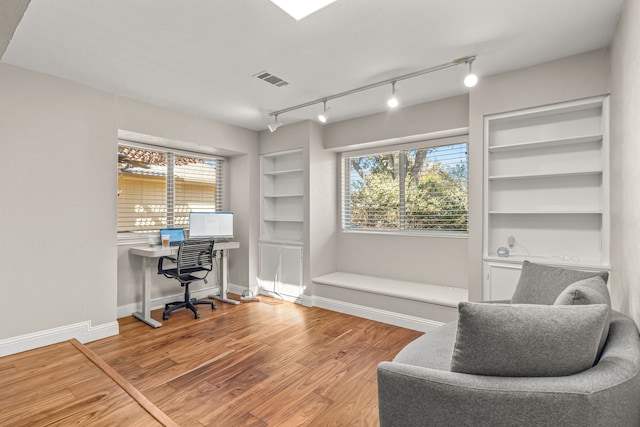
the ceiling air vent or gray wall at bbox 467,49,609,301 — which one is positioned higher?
the ceiling air vent

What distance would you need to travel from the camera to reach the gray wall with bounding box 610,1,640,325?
1629 millimetres

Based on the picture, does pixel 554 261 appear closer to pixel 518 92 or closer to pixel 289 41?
pixel 518 92

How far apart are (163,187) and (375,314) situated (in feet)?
10.3

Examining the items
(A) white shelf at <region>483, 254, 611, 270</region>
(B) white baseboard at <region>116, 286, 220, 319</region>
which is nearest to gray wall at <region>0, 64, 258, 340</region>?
(B) white baseboard at <region>116, 286, 220, 319</region>

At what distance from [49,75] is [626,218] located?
4.48 meters

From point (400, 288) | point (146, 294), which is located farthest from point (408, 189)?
point (146, 294)

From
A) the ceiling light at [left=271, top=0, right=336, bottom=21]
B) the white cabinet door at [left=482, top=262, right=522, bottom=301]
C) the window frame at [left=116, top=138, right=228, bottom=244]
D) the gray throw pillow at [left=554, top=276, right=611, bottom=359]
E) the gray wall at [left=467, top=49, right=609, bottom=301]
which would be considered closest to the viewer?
the gray throw pillow at [left=554, top=276, right=611, bottom=359]

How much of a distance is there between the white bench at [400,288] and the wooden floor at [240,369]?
367 mm

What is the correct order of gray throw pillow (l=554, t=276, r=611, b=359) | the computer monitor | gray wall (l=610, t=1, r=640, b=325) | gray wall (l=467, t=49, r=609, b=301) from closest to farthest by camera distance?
gray throw pillow (l=554, t=276, r=611, b=359), gray wall (l=610, t=1, r=640, b=325), gray wall (l=467, t=49, r=609, b=301), the computer monitor

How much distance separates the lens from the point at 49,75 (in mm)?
2787

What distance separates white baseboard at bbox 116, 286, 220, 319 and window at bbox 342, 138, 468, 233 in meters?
2.16

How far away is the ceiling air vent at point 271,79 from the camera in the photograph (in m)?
2.83

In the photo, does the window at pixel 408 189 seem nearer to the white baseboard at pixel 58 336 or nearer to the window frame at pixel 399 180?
the window frame at pixel 399 180

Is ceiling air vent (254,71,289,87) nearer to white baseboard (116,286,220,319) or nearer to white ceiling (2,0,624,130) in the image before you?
white ceiling (2,0,624,130)
